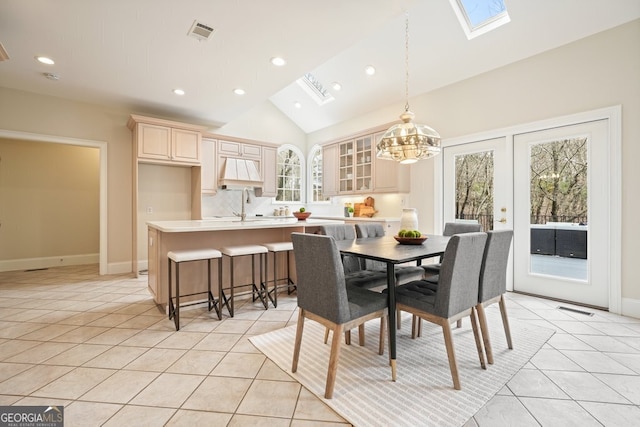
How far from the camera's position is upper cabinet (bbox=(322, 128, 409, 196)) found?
195 inches

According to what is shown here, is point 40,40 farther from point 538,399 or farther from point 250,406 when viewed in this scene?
point 538,399

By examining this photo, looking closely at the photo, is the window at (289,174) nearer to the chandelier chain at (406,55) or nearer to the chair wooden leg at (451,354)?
the chandelier chain at (406,55)

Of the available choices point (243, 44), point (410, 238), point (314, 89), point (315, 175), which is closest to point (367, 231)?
point (410, 238)

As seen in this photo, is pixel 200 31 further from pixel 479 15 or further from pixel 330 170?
pixel 330 170

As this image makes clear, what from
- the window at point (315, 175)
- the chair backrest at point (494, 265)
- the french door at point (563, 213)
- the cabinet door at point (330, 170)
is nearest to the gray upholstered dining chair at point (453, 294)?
the chair backrest at point (494, 265)

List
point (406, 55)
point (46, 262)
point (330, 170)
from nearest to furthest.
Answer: point (406, 55), point (46, 262), point (330, 170)

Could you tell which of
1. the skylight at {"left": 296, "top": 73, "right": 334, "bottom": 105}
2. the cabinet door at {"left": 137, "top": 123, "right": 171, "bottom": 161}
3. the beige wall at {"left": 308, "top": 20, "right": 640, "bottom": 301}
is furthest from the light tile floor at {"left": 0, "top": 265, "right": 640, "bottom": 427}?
the skylight at {"left": 296, "top": 73, "right": 334, "bottom": 105}

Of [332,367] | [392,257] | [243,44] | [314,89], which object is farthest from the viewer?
[314,89]

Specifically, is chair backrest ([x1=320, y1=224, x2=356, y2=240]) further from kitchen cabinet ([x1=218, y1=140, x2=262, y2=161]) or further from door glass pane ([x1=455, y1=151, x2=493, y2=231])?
kitchen cabinet ([x1=218, y1=140, x2=262, y2=161])

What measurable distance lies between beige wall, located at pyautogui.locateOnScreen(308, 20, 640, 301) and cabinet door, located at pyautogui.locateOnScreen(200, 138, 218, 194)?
12.6 feet

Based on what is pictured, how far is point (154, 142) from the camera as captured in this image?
4.67 metres

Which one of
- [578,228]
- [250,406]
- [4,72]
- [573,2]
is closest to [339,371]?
[250,406]

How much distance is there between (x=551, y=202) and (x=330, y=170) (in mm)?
3831

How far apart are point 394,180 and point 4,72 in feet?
18.0
